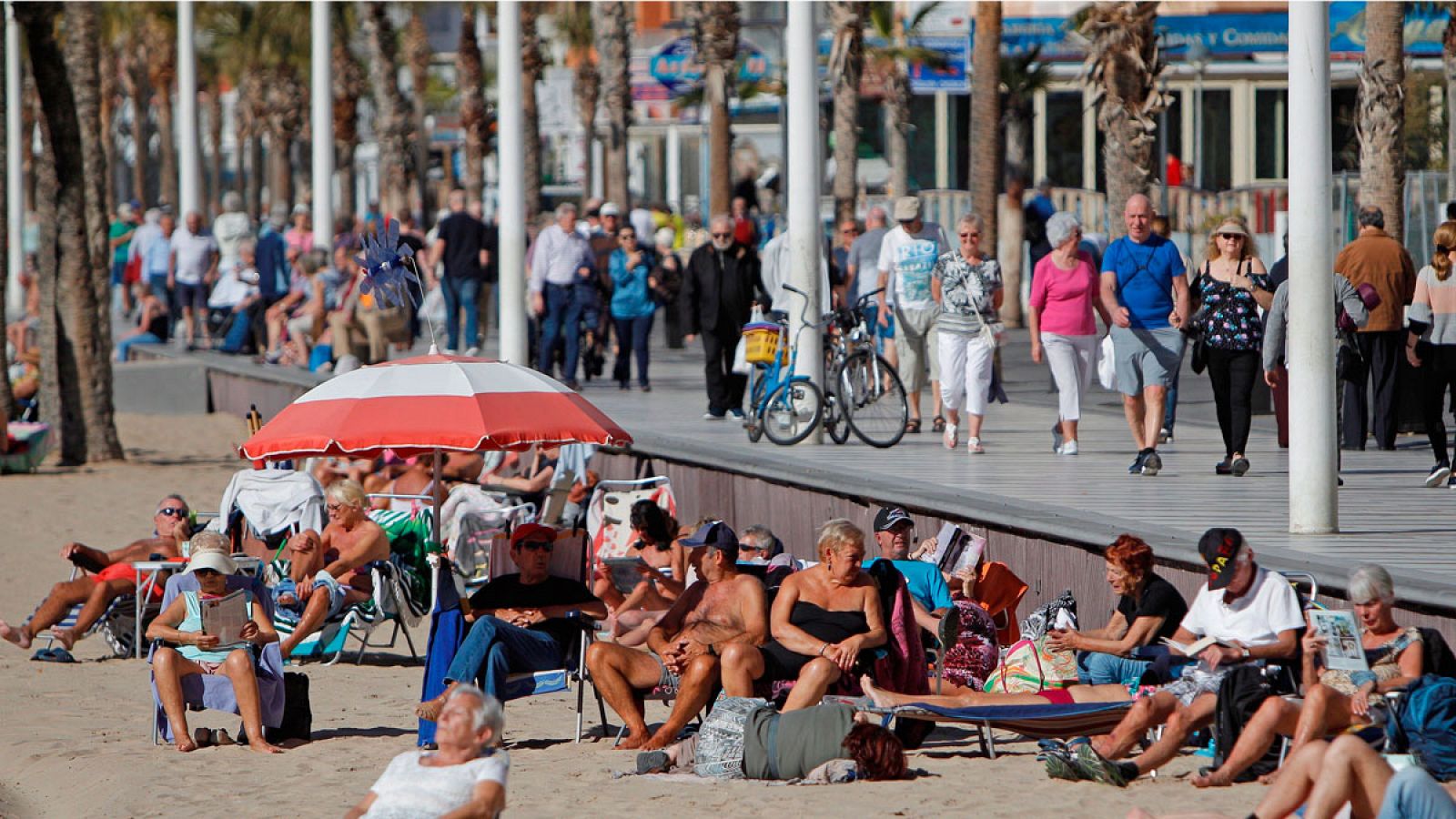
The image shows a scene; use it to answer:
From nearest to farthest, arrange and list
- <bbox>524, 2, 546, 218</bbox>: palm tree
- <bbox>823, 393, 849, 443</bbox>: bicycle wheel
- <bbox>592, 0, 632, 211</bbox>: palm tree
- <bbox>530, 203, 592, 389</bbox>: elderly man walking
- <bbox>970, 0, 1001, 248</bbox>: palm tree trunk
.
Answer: <bbox>823, 393, 849, 443</bbox>: bicycle wheel, <bbox>530, 203, 592, 389</bbox>: elderly man walking, <bbox>970, 0, 1001, 248</bbox>: palm tree trunk, <bbox>524, 2, 546, 218</bbox>: palm tree, <bbox>592, 0, 632, 211</bbox>: palm tree

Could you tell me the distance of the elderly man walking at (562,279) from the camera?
20.0 m

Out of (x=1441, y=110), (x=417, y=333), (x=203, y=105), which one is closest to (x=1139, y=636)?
(x=417, y=333)

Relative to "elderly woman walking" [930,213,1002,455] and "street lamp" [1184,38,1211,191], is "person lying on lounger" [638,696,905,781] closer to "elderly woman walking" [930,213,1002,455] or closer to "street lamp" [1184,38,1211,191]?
"elderly woman walking" [930,213,1002,455]

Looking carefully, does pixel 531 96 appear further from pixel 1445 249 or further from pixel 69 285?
pixel 1445 249

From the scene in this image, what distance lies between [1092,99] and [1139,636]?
49.6 feet

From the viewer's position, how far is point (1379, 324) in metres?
14.3

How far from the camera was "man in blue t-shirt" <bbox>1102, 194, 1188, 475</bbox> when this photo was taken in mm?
13359

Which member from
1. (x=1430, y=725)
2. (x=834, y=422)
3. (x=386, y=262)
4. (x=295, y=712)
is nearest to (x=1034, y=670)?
(x=1430, y=725)

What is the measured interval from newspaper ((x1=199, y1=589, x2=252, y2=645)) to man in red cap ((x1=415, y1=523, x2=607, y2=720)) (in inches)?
32.8

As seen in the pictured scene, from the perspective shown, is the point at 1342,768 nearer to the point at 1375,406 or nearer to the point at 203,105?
the point at 1375,406

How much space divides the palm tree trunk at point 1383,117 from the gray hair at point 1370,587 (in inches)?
404

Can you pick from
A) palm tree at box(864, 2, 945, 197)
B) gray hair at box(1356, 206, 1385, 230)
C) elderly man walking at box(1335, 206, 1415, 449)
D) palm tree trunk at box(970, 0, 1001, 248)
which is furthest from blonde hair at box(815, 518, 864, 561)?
palm tree at box(864, 2, 945, 197)

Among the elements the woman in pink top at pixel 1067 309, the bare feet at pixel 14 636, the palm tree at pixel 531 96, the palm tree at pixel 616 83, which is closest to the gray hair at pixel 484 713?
the bare feet at pixel 14 636

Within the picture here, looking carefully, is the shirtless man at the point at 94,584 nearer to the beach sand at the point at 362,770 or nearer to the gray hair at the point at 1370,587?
the beach sand at the point at 362,770
